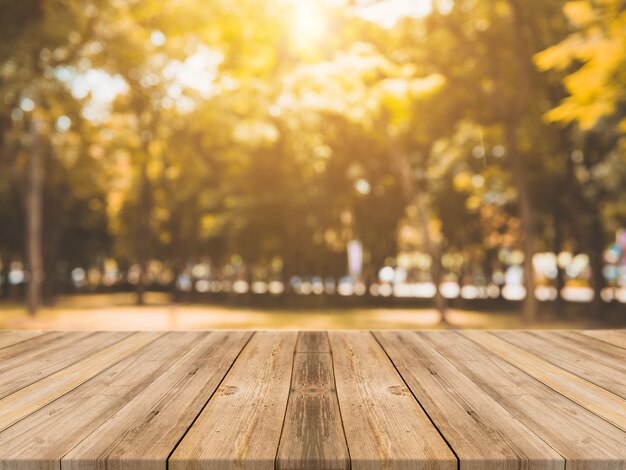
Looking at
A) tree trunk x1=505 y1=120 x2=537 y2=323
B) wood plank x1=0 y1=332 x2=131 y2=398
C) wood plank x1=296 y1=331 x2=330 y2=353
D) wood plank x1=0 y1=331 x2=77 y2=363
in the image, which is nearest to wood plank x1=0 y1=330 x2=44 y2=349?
wood plank x1=0 y1=331 x2=77 y2=363

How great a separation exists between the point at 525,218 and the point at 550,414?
17.2 meters

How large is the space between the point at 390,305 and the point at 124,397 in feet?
104

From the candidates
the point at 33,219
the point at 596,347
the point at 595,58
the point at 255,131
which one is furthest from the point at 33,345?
the point at 33,219

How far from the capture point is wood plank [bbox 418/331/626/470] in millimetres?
2027

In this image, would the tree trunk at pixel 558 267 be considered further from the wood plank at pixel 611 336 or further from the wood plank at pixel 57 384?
the wood plank at pixel 57 384

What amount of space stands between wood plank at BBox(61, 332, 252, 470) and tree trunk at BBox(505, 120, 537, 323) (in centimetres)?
1639

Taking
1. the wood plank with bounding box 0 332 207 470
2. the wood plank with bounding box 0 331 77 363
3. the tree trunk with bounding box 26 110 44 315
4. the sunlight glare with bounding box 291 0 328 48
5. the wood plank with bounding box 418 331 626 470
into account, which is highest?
the sunlight glare with bounding box 291 0 328 48

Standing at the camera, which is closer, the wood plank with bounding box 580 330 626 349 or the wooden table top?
the wooden table top

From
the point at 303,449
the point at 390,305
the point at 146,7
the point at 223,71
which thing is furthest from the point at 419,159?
the point at 303,449

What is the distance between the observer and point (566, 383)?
3.01 meters

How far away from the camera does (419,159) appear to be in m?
31.7

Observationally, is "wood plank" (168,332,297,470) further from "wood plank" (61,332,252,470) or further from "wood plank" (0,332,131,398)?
"wood plank" (0,332,131,398)

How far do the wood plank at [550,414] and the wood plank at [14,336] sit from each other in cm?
264

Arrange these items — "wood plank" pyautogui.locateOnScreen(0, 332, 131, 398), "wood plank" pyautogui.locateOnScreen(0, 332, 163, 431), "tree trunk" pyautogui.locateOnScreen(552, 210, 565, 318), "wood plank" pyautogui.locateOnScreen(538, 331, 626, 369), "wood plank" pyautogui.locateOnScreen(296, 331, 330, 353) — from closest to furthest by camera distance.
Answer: "wood plank" pyautogui.locateOnScreen(0, 332, 163, 431) < "wood plank" pyautogui.locateOnScreen(0, 332, 131, 398) < "wood plank" pyautogui.locateOnScreen(538, 331, 626, 369) < "wood plank" pyautogui.locateOnScreen(296, 331, 330, 353) < "tree trunk" pyautogui.locateOnScreen(552, 210, 565, 318)
